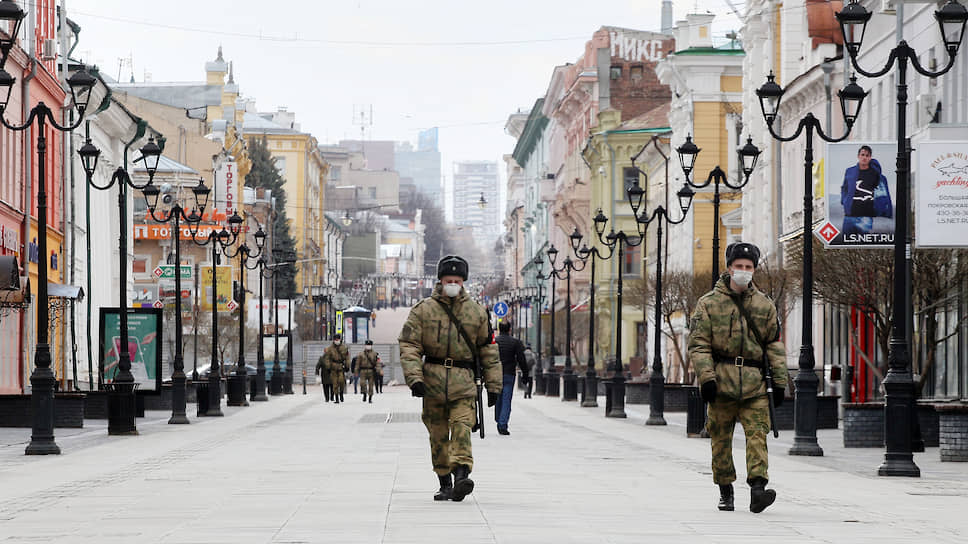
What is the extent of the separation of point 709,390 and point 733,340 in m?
0.46

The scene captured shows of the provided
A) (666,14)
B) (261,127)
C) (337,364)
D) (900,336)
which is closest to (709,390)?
(900,336)

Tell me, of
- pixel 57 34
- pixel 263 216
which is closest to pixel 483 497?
pixel 57 34

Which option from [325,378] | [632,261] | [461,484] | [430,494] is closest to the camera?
[461,484]

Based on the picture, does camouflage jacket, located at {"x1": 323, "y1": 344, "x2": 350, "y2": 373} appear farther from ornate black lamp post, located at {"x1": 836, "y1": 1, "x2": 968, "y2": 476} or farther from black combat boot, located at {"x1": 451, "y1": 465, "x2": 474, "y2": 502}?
black combat boot, located at {"x1": 451, "y1": 465, "x2": 474, "y2": 502}

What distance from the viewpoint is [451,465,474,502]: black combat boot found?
12945mm

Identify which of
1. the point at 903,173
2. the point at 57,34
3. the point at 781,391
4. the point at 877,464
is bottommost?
the point at 877,464

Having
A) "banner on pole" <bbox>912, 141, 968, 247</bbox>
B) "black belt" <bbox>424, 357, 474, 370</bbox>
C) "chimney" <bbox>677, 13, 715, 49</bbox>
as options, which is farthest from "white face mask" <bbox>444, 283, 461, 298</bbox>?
"chimney" <bbox>677, 13, 715, 49</bbox>

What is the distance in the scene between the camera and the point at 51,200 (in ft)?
149

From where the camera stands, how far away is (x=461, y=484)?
42.5 ft

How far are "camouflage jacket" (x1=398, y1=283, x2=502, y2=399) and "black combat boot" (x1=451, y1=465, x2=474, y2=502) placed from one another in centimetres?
54

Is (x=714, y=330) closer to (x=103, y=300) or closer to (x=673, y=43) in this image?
(x=103, y=300)

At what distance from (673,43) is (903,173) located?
76.5 meters

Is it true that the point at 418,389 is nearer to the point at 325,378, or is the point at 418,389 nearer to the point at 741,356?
the point at 741,356

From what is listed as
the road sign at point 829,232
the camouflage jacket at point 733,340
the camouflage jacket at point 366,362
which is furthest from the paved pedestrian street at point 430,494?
the camouflage jacket at point 366,362
